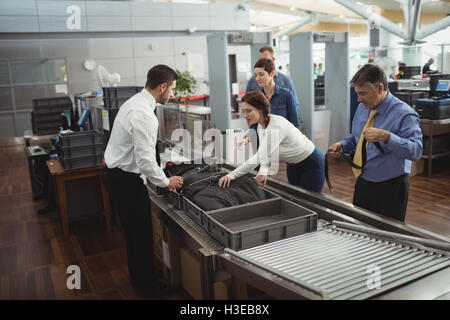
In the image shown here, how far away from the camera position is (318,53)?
79.2 ft

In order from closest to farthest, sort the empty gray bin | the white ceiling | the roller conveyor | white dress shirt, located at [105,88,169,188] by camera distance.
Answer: the roller conveyor, the empty gray bin, white dress shirt, located at [105,88,169,188], the white ceiling

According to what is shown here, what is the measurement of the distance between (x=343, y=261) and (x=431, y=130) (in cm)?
480

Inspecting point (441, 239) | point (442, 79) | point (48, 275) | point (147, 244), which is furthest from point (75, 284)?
point (442, 79)

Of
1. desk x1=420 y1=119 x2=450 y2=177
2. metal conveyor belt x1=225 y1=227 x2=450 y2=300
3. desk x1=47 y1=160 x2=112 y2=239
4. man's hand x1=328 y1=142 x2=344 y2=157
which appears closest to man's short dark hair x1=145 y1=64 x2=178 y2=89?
man's hand x1=328 y1=142 x2=344 y2=157

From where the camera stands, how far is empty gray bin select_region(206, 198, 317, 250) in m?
1.98

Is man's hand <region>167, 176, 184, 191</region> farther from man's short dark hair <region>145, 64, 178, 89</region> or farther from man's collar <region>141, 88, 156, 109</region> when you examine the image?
man's short dark hair <region>145, 64, 178, 89</region>

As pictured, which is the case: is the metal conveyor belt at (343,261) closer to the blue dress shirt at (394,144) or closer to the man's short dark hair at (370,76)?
the blue dress shirt at (394,144)

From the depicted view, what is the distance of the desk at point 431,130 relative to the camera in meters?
5.83

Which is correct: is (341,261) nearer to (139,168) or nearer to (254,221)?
(254,221)

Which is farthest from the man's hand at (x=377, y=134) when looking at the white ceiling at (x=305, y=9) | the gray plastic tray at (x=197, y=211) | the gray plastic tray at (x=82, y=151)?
the white ceiling at (x=305, y=9)

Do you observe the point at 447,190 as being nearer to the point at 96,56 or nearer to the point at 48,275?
the point at 48,275

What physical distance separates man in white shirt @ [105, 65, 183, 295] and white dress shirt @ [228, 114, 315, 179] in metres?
0.48

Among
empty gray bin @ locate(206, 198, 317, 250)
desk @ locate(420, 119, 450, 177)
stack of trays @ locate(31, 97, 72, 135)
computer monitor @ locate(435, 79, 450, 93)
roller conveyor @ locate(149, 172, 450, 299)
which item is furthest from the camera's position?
stack of trays @ locate(31, 97, 72, 135)

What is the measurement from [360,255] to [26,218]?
4368 millimetres
